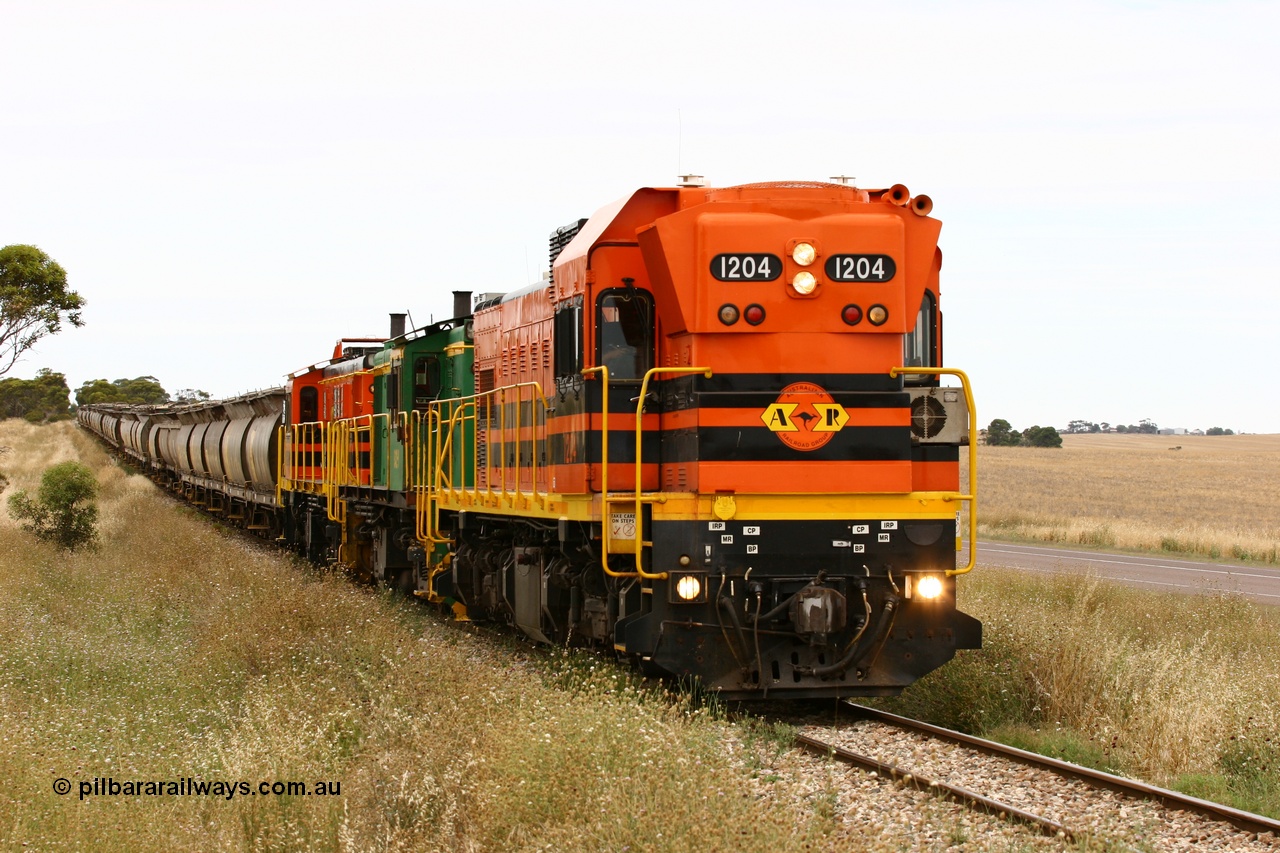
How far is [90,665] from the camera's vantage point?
11.7m

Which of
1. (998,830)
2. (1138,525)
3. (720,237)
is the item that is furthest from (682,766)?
(1138,525)

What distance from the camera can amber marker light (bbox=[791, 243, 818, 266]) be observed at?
980cm

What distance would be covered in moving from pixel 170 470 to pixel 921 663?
43.9 metres

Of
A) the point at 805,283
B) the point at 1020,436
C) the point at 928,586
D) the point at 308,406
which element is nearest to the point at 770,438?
the point at 805,283

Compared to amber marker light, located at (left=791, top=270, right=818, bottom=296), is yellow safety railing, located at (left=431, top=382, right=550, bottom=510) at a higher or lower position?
lower

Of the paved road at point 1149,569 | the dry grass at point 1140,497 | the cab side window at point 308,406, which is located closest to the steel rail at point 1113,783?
the paved road at point 1149,569

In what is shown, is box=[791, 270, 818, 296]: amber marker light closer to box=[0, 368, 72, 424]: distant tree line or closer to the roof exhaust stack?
the roof exhaust stack

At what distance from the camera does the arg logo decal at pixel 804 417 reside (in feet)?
32.0

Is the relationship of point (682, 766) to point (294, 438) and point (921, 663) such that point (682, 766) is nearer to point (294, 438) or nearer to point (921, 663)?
point (921, 663)

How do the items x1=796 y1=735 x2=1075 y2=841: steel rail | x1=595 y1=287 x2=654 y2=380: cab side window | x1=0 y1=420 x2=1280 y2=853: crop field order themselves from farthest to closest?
x1=595 y1=287 x2=654 y2=380: cab side window < x1=796 y1=735 x2=1075 y2=841: steel rail < x1=0 y1=420 x2=1280 y2=853: crop field

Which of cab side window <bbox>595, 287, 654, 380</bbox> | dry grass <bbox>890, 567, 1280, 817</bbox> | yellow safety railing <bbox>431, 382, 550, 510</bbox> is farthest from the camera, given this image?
yellow safety railing <bbox>431, 382, 550, 510</bbox>

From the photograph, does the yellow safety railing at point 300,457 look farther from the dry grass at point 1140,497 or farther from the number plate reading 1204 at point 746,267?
the dry grass at point 1140,497

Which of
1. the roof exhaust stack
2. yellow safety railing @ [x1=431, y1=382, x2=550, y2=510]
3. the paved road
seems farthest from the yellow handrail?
the paved road

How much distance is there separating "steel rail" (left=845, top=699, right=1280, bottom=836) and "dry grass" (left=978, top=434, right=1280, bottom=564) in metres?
23.1
